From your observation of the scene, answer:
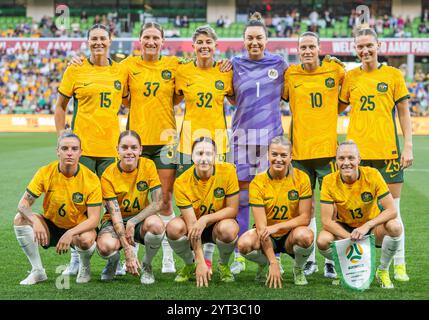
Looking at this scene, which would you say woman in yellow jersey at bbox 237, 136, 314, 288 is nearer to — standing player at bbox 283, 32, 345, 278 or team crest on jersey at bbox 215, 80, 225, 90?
standing player at bbox 283, 32, 345, 278

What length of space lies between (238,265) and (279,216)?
0.73 m

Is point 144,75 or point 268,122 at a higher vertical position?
point 144,75

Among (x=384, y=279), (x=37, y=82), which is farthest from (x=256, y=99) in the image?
(x=37, y=82)

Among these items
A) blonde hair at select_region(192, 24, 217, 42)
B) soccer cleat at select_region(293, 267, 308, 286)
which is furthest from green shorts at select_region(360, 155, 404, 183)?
blonde hair at select_region(192, 24, 217, 42)

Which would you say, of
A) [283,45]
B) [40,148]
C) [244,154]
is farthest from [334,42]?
[244,154]

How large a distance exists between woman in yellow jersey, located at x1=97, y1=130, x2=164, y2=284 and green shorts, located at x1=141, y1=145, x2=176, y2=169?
0.39 m

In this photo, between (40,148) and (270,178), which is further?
(40,148)

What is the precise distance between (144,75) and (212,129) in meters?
0.71

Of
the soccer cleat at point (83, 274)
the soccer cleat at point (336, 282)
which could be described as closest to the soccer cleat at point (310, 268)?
the soccer cleat at point (336, 282)

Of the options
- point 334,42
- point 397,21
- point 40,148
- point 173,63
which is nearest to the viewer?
point 173,63

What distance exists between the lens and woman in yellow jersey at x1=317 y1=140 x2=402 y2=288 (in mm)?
5004

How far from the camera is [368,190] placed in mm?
5090

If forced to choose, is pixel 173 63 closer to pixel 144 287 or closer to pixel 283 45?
pixel 144 287
